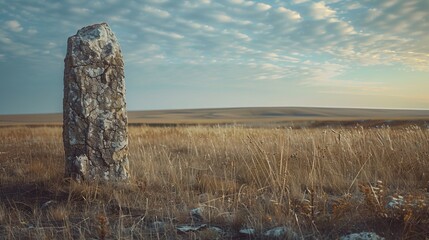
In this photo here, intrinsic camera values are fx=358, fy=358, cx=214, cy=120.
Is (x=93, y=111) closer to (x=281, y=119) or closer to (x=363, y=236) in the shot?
(x=363, y=236)

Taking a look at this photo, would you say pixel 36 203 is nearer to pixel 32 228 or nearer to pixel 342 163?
A: pixel 32 228

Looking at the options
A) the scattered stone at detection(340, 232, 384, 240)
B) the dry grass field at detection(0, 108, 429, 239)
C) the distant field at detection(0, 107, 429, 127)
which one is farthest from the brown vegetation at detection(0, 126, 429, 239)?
the distant field at detection(0, 107, 429, 127)

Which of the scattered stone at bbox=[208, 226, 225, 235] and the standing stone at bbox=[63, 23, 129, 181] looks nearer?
the scattered stone at bbox=[208, 226, 225, 235]

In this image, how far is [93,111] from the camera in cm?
491

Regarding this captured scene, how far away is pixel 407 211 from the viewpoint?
8.65ft

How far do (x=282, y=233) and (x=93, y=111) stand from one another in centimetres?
322

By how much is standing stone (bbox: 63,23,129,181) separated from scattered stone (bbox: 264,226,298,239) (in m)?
2.80

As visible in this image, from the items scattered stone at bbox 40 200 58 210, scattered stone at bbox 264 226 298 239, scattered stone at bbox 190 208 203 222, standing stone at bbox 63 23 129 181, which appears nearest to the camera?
scattered stone at bbox 264 226 298 239

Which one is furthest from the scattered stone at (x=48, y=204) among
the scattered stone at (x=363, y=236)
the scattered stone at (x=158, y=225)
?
the scattered stone at (x=363, y=236)

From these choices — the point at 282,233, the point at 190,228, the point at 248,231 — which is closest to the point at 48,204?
the point at 190,228

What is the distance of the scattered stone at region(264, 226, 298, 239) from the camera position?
2.73 m

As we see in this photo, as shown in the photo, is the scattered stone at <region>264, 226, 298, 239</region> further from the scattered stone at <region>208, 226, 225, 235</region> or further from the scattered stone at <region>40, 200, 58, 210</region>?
the scattered stone at <region>40, 200, 58, 210</region>

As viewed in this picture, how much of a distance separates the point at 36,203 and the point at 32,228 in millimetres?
1080

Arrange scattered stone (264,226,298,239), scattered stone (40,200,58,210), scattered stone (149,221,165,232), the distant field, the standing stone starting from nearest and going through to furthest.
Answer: scattered stone (264,226,298,239), scattered stone (149,221,165,232), scattered stone (40,200,58,210), the standing stone, the distant field
